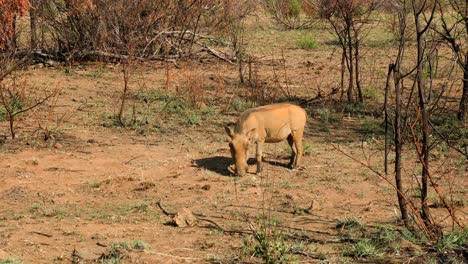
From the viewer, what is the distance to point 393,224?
7.17m

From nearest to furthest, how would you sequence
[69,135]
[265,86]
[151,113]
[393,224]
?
[393,224]
[69,135]
[151,113]
[265,86]

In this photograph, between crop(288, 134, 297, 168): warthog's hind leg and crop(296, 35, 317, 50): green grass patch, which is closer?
crop(288, 134, 297, 168): warthog's hind leg

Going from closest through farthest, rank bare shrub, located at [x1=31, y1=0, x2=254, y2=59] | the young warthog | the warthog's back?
the young warthog → the warthog's back → bare shrub, located at [x1=31, y1=0, x2=254, y2=59]

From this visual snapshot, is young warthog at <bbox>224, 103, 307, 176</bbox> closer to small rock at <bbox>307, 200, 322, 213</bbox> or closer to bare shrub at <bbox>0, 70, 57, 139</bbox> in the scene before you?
small rock at <bbox>307, 200, 322, 213</bbox>

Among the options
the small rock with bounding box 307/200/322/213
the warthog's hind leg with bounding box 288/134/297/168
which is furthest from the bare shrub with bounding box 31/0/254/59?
the small rock with bounding box 307/200/322/213

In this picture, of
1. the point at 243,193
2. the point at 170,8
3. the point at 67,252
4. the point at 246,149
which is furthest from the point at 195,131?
the point at 170,8

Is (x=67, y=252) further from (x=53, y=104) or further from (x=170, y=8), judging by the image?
(x=170, y=8)

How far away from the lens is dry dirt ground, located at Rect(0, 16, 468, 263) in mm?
6578

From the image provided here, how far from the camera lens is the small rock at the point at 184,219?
709 centimetres

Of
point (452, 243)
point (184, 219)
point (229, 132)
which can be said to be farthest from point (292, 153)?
point (452, 243)

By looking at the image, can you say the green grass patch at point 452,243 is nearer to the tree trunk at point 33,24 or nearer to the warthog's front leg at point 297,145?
the warthog's front leg at point 297,145

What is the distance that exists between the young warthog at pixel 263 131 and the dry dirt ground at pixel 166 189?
0.21 meters

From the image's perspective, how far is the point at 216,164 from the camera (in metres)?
9.53

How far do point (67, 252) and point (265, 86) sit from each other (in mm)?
8297
